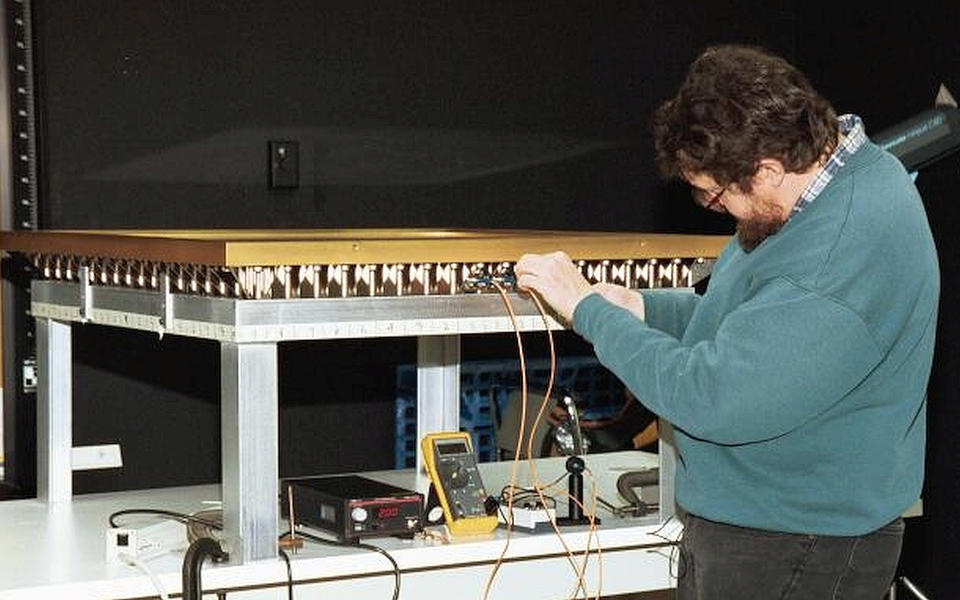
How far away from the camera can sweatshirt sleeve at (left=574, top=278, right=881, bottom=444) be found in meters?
1.94

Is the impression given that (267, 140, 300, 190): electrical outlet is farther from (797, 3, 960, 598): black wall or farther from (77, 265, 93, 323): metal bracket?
(797, 3, 960, 598): black wall

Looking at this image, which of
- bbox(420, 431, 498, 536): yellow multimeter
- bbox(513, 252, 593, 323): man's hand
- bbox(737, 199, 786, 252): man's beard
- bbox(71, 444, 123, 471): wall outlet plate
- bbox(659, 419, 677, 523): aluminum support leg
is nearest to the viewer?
bbox(737, 199, 786, 252): man's beard

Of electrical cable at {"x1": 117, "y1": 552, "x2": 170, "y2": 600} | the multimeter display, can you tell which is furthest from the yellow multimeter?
electrical cable at {"x1": 117, "y1": 552, "x2": 170, "y2": 600}

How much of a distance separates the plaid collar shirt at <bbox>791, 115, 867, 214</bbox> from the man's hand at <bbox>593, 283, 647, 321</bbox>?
0.46 meters

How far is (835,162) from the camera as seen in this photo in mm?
2029

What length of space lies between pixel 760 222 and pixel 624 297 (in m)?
0.42

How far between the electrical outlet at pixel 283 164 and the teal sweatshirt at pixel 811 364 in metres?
2.04

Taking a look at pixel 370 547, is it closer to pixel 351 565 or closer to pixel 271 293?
pixel 351 565

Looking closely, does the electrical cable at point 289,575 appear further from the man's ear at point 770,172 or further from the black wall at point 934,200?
the black wall at point 934,200

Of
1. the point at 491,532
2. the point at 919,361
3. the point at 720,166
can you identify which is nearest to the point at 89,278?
the point at 491,532

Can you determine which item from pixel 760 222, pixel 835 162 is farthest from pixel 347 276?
pixel 835 162

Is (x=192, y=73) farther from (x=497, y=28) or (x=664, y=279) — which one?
(x=664, y=279)

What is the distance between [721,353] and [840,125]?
0.37 m

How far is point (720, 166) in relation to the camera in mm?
1999
